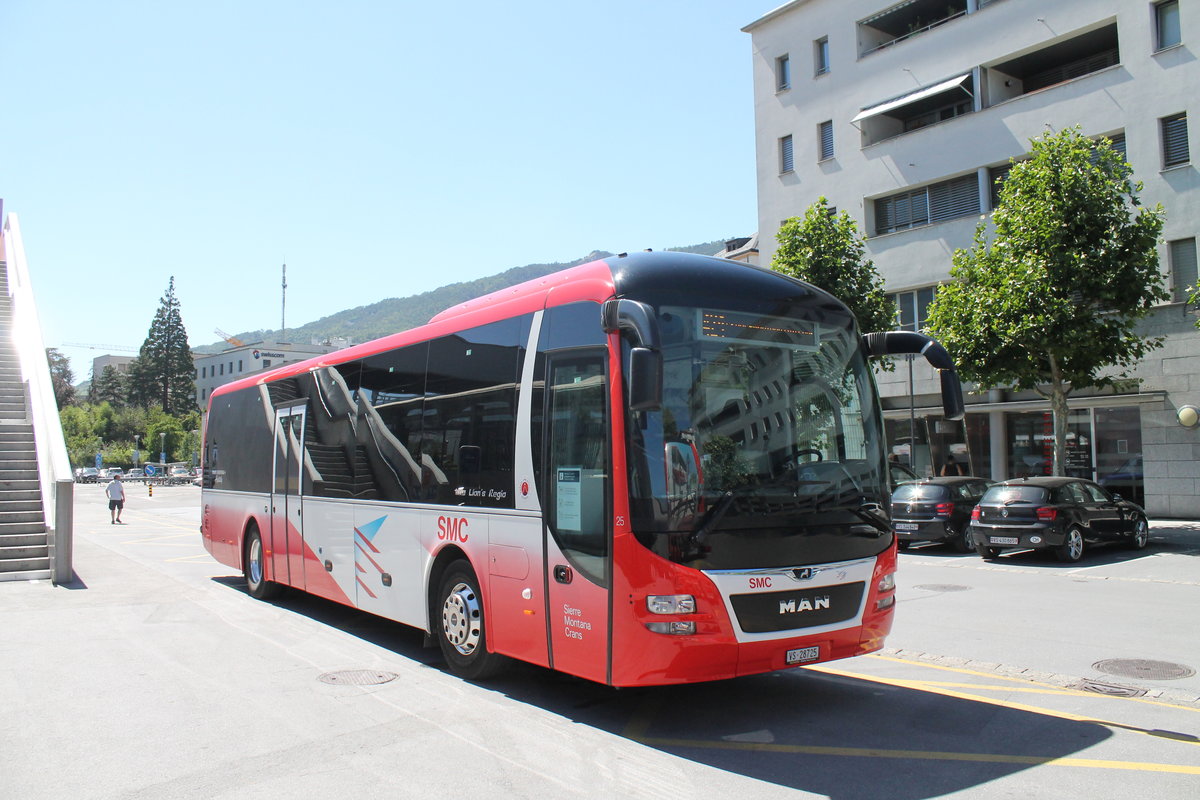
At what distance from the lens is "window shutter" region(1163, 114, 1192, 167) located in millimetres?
23297

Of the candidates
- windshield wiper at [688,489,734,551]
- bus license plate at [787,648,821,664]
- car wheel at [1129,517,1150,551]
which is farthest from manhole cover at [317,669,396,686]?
car wheel at [1129,517,1150,551]

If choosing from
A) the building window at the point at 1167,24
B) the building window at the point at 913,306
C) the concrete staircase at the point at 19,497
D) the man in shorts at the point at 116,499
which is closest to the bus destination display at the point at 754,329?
the concrete staircase at the point at 19,497

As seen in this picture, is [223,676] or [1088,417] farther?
[1088,417]

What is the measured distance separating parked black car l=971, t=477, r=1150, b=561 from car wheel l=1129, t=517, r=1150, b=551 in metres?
0.62

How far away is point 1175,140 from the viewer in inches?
925

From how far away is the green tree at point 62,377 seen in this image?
11534cm

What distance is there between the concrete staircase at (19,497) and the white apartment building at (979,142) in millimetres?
20371

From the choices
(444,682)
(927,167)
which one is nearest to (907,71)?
(927,167)

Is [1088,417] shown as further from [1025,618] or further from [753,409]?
[753,409]

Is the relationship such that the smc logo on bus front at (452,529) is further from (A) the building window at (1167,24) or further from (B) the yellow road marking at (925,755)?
(A) the building window at (1167,24)

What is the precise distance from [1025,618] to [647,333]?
7.78 meters

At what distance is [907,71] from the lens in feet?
97.7

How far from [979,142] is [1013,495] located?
1488 centimetres

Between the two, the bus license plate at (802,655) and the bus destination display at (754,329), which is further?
the bus destination display at (754,329)
